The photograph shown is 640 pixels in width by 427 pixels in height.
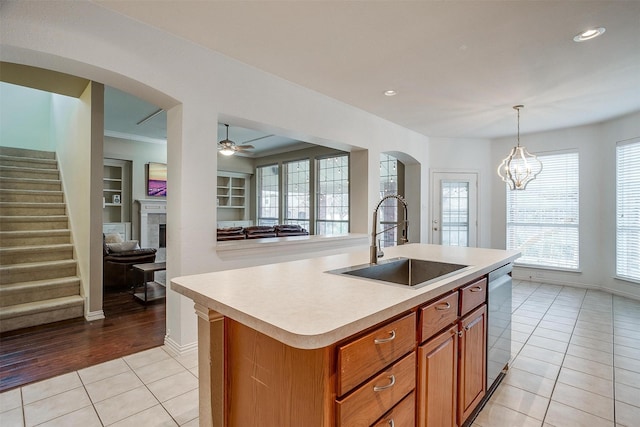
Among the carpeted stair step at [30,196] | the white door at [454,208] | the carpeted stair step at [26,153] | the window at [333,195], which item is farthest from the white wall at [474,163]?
the carpeted stair step at [26,153]

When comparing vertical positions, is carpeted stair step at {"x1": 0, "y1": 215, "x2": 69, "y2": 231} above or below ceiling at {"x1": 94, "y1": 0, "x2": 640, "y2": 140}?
below

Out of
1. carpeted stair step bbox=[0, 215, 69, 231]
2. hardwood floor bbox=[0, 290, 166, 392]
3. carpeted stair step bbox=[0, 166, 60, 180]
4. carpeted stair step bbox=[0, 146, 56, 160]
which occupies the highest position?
carpeted stair step bbox=[0, 146, 56, 160]

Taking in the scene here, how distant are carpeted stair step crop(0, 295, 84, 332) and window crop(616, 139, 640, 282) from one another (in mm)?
7293

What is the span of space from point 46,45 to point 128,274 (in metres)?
3.68

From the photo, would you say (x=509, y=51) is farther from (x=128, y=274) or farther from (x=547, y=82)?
(x=128, y=274)

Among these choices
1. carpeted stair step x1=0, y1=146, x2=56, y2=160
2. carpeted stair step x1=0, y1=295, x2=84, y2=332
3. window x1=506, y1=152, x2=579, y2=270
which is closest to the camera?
carpeted stair step x1=0, y1=295, x2=84, y2=332

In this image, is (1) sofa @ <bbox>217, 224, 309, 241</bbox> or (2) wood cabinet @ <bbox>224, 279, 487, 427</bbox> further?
(1) sofa @ <bbox>217, 224, 309, 241</bbox>

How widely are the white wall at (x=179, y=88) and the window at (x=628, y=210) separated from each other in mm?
4614

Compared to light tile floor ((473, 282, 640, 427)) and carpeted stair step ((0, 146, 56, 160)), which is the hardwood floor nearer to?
light tile floor ((473, 282, 640, 427))

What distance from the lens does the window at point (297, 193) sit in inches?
295

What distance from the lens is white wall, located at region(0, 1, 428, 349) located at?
2.00 m

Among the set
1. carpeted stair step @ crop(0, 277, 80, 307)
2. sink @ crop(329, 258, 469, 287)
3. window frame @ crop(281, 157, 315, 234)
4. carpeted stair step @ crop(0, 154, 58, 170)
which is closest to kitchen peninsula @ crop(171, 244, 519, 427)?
sink @ crop(329, 258, 469, 287)

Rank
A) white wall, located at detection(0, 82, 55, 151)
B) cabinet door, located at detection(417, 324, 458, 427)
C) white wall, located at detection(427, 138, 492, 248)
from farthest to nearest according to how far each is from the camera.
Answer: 1. white wall, located at detection(427, 138, 492, 248)
2. white wall, located at detection(0, 82, 55, 151)
3. cabinet door, located at detection(417, 324, 458, 427)

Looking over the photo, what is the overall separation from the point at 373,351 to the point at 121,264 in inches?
185
